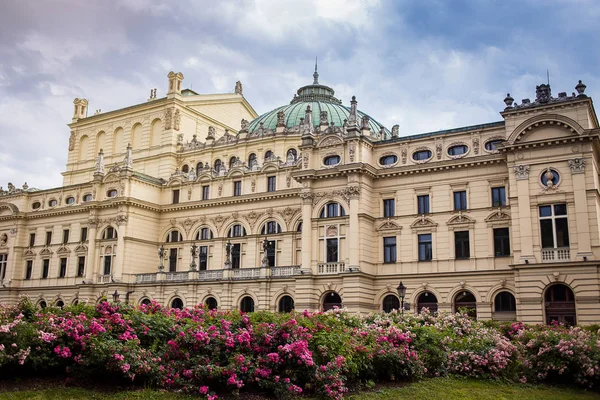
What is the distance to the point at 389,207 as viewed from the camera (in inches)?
1940

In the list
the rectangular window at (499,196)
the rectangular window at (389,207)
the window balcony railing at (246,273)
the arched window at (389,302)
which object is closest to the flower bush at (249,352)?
the rectangular window at (499,196)

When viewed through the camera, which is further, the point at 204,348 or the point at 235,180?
the point at 235,180

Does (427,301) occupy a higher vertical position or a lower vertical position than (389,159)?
lower

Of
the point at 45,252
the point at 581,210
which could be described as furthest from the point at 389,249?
the point at 45,252

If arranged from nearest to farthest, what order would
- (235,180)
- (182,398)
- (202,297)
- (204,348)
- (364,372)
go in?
(182,398) < (204,348) < (364,372) < (202,297) < (235,180)

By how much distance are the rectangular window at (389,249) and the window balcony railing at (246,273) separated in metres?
11.3

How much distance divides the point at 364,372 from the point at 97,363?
29.4ft

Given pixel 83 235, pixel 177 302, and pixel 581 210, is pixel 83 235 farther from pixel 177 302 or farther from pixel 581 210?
pixel 581 210

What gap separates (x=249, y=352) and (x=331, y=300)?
Result: 2923 cm

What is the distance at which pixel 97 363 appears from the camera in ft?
60.1

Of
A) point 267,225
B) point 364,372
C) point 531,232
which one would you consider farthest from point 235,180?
point 364,372

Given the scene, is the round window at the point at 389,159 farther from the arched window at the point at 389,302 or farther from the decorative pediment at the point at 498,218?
the arched window at the point at 389,302

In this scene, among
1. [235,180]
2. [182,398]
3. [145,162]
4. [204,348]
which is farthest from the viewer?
[145,162]

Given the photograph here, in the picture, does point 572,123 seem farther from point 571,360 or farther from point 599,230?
point 571,360
